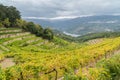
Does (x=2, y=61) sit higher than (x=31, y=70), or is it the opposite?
(x=31, y=70)

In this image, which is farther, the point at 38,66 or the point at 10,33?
the point at 10,33

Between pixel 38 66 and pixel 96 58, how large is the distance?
2057 centimetres

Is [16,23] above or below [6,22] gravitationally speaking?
below

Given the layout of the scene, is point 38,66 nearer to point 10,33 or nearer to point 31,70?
point 31,70

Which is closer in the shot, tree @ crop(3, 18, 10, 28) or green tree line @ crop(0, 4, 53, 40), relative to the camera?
tree @ crop(3, 18, 10, 28)

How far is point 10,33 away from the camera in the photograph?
126 meters

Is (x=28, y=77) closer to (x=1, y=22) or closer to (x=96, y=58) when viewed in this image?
(x=96, y=58)

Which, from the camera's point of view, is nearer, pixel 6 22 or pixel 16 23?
pixel 6 22

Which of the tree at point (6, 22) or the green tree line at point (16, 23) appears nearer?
the tree at point (6, 22)

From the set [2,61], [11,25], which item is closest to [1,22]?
[11,25]

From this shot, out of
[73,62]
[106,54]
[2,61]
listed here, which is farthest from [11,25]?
[73,62]

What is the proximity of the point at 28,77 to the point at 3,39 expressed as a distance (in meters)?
85.4

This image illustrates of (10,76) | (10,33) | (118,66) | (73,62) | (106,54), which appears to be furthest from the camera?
(10,33)

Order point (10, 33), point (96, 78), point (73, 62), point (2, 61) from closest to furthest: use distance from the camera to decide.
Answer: point (96, 78)
point (73, 62)
point (2, 61)
point (10, 33)
